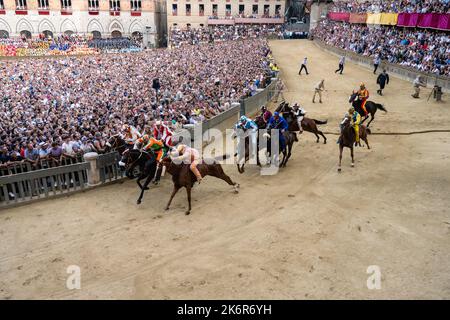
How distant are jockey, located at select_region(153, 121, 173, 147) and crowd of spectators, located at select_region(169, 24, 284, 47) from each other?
1895 inches

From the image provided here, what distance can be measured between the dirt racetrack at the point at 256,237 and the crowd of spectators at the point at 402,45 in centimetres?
1284

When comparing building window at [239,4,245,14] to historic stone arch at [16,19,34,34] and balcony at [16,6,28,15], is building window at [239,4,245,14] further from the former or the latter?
balcony at [16,6,28,15]

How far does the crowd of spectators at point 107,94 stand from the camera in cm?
1368

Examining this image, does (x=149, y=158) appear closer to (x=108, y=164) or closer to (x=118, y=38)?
(x=108, y=164)

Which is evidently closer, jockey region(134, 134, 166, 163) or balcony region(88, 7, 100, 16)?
jockey region(134, 134, 166, 163)

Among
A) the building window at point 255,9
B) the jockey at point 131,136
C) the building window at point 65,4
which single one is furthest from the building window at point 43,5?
the jockey at point 131,136

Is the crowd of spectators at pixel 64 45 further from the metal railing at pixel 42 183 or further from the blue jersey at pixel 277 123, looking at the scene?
the blue jersey at pixel 277 123

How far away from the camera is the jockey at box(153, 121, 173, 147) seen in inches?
451

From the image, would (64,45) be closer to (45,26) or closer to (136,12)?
(45,26)

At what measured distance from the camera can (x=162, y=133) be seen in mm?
11508

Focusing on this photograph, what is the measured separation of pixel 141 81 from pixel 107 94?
4.50m

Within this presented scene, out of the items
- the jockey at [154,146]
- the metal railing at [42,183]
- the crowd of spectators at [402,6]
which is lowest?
the metal railing at [42,183]

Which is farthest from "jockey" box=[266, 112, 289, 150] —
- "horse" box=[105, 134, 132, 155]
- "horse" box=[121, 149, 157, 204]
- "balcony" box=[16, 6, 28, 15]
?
"balcony" box=[16, 6, 28, 15]

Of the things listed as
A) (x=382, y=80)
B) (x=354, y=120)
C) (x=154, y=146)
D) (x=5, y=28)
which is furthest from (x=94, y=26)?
(x=354, y=120)
